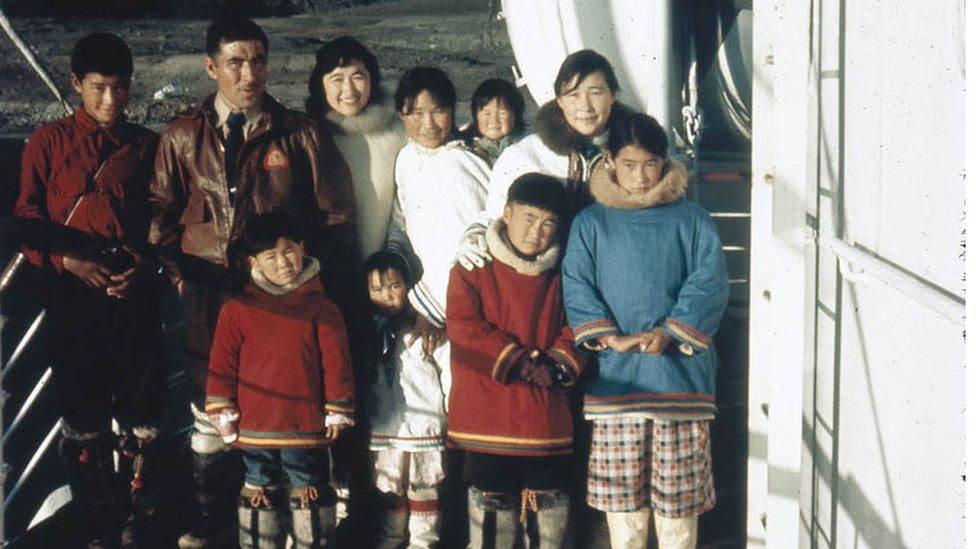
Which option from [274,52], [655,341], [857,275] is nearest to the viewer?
[857,275]

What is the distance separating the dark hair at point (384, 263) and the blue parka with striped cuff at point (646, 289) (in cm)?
56

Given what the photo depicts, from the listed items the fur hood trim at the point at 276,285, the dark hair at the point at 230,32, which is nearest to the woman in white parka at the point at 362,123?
the dark hair at the point at 230,32

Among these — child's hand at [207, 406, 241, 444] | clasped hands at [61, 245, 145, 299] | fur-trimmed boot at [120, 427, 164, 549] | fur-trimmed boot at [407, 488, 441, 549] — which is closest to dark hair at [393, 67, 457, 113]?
clasped hands at [61, 245, 145, 299]

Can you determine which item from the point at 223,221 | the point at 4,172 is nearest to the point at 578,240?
the point at 223,221

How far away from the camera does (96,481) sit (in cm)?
409

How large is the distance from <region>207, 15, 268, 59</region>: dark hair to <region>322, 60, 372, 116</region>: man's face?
257 mm

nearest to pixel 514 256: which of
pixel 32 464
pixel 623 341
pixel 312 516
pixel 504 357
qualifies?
pixel 504 357

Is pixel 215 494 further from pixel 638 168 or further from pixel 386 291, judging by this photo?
pixel 638 168

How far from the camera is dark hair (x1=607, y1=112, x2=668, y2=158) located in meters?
3.72

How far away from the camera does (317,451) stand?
3887mm

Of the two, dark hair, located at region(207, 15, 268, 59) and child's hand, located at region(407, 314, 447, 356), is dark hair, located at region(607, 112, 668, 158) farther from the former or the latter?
dark hair, located at region(207, 15, 268, 59)

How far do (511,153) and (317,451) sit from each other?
109 centimetres

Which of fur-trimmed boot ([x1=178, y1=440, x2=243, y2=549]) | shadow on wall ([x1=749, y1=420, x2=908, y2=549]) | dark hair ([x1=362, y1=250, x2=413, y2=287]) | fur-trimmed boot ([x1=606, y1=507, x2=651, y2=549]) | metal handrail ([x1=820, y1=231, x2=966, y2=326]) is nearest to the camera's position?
metal handrail ([x1=820, y1=231, x2=966, y2=326])

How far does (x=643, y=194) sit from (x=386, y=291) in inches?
33.9
